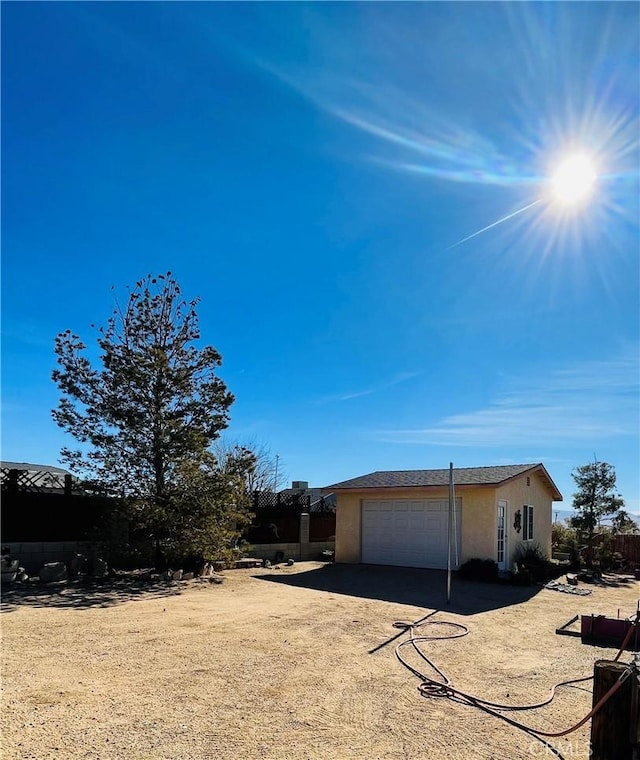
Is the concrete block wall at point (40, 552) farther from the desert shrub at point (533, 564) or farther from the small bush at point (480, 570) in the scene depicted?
the desert shrub at point (533, 564)

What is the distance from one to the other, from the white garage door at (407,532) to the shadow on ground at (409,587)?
1.60 ft

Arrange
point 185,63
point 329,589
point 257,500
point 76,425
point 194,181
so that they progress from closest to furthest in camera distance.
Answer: point 185,63
point 194,181
point 329,589
point 76,425
point 257,500

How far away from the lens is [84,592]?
1034 centimetres

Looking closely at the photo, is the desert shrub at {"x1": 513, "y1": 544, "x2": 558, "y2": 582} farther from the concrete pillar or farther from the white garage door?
the concrete pillar

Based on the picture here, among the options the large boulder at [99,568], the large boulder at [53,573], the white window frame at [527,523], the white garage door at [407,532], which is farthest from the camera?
the white window frame at [527,523]

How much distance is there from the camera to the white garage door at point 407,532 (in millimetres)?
14867

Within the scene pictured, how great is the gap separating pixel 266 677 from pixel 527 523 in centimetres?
1358

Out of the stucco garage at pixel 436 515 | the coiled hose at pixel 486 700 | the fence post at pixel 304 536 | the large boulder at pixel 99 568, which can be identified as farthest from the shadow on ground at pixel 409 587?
the large boulder at pixel 99 568

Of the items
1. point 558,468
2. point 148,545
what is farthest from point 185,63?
point 558,468

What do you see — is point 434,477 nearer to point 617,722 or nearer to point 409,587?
point 409,587

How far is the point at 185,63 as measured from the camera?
309 inches

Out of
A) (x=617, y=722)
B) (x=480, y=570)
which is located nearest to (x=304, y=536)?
(x=480, y=570)

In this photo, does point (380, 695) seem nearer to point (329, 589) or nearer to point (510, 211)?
point (329, 589)

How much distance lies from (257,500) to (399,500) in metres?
5.17
